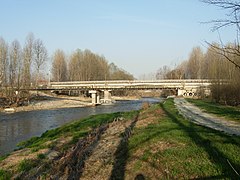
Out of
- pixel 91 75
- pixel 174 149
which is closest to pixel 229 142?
pixel 174 149

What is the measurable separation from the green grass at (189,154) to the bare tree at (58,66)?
91.4 metres

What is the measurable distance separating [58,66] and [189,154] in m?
95.2

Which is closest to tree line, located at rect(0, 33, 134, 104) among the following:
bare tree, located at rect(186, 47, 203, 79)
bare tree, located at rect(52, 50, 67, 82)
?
bare tree, located at rect(52, 50, 67, 82)

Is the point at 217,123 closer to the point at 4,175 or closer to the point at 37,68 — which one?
the point at 4,175

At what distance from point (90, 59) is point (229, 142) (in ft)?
305

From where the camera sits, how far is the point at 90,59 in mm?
100375

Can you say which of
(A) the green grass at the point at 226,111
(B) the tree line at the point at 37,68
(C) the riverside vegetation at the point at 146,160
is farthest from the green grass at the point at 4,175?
(B) the tree line at the point at 37,68

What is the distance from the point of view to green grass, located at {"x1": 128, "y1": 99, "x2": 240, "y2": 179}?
7127 millimetres

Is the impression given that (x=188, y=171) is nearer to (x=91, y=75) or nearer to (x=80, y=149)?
(x=80, y=149)

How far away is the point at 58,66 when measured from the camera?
100000mm

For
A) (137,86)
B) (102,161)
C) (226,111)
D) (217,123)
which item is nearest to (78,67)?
(137,86)

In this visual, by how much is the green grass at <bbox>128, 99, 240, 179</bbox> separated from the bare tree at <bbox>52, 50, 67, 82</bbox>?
91406 millimetres

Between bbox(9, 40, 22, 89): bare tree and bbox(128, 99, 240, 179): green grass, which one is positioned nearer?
bbox(128, 99, 240, 179): green grass

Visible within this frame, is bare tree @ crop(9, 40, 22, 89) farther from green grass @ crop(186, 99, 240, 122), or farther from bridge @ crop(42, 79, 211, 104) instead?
green grass @ crop(186, 99, 240, 122)
